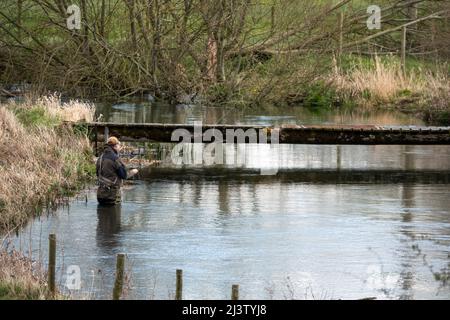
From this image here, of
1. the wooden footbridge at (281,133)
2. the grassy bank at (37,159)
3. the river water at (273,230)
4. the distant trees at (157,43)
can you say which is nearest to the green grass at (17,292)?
the river water at (273,230)

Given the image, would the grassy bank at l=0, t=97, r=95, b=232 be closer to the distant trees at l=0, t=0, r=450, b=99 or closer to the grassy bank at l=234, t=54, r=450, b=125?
the distant trees at l=0, t=0, r=450, b=99

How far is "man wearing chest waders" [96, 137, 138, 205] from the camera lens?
18.5 metres

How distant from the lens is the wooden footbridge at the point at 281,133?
2444 cm

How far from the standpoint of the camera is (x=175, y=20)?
35.6 metres

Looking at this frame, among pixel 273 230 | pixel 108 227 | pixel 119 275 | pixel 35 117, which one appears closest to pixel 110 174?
pixel 108 227

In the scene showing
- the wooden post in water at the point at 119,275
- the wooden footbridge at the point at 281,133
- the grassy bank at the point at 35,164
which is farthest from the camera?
the wooden footbridge at the point at 281,133

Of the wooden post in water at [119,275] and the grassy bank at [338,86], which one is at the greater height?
the grassy bank at [338,86]

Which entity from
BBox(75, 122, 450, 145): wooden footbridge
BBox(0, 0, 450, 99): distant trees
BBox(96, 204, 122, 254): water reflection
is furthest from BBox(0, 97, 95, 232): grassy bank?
BBox(0, 0, 450, 99): distant trees

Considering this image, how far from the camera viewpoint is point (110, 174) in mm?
18562

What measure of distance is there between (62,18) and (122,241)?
21.3 metres

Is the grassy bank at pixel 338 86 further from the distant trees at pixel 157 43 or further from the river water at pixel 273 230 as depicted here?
the river water at pixel 273 230

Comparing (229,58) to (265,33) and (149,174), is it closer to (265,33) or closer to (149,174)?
(265,33)

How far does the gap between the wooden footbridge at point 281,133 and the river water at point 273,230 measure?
56cm
